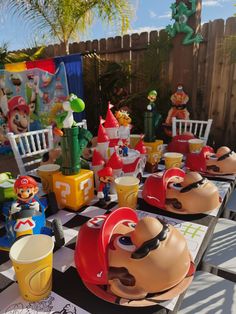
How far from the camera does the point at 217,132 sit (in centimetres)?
258

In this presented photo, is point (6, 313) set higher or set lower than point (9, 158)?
higher

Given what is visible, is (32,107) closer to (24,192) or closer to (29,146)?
(29,146)

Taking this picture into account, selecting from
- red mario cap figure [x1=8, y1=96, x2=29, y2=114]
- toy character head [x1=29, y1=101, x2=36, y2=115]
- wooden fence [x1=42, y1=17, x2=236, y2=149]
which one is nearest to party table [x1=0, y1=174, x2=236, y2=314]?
wooden fence [x1=42, y1=17, x2=236, y2=149]

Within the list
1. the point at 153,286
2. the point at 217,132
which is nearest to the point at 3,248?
the point at 153,286

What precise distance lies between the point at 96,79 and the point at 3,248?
278 cm

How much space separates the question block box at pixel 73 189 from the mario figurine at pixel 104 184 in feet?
0.16

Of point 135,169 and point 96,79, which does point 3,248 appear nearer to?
point 135,169

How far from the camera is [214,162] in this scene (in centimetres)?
135

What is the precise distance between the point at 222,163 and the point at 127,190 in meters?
0.63

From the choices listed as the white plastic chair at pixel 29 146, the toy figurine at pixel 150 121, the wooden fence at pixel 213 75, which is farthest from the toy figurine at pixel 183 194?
the wooden fence at pixel 213 75

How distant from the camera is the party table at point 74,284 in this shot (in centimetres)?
57

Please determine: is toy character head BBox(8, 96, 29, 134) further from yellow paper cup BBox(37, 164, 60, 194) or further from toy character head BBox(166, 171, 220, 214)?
toy character head BBox(166, 171, 220, 214)

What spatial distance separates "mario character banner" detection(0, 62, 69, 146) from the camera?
311cm

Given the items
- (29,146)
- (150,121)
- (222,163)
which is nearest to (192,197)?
(222,163)
